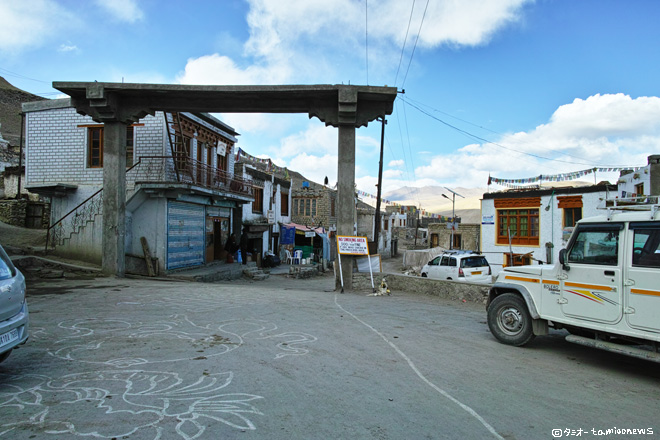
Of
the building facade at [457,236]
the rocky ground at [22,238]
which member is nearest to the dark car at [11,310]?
the rocky ground at [22,238]

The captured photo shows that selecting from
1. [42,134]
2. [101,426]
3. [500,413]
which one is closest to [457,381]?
[500,413]

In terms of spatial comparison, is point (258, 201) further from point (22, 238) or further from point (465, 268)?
point (465, 268)

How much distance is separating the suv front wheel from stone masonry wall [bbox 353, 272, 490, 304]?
A: 12.7ft

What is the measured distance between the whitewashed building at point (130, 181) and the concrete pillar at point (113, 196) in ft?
4.42

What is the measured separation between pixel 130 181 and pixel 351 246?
1042cm

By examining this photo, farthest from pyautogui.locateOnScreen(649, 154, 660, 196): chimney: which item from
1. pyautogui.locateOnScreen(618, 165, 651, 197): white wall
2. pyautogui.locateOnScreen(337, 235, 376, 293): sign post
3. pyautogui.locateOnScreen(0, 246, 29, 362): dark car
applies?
pyautogui.locateOnScreen(0, 246, 29, 362): dark car

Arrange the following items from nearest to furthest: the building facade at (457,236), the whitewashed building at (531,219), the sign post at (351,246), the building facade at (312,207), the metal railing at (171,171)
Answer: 1. the sign post at (351,246)
2. the metal railing at (171,171)
3. the whitewashed building at (531,219)
4. the building facade at (312,207)
5. the building facade at (457,236)

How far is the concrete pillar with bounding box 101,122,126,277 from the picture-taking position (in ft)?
48.1

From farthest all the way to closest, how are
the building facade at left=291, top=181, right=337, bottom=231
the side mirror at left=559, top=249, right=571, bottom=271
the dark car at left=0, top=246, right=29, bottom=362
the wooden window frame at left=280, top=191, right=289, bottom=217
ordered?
the building facade at left=291, top=181, right=337, bottom=231 → the wooden window frame at left=280, top=191, right=289, bottom=217 → the side mirror at left=559, top=249, right=571, bottom=271 → the dark car at left=0, top=246, right=29, bottom=362

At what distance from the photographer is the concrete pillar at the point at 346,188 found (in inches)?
537

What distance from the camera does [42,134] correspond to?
18.1m

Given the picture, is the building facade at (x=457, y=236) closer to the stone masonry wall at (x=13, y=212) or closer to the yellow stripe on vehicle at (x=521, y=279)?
the yellow stripe on vehicle at (x=521, y=279)

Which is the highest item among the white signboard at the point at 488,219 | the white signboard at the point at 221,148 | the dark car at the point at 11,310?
the white signboard at the point at 221,148

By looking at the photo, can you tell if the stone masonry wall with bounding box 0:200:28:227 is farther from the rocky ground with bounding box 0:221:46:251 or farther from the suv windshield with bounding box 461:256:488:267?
the suv windshield with bounding box 461:256:488:267
